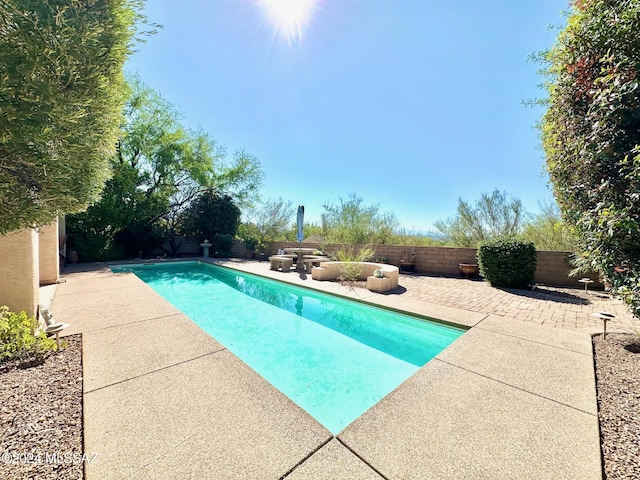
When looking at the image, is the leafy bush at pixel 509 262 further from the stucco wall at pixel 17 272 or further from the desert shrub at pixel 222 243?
the desert shrub at pixel 222 243

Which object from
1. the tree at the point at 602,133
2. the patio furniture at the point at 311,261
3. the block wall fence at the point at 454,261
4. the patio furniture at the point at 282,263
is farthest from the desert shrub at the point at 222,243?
the tree at the point at 602,133

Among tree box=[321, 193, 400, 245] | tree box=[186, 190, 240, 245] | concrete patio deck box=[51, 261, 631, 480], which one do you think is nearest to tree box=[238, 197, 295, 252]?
tree box=[186, 190, 240, 245]

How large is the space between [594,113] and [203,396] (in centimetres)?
464

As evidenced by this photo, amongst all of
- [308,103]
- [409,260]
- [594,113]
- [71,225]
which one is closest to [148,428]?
[594,113]

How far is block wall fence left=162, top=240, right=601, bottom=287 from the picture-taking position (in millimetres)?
7129

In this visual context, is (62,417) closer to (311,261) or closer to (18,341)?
(18,341)

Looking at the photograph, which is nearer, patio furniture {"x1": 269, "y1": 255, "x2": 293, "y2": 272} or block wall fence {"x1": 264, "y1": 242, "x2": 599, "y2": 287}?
block wall fence {"x1": 264, "y1": 242, "x2": 599, "y2": 287}

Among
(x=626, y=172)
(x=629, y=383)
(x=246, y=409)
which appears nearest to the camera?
(x=246, y=409)

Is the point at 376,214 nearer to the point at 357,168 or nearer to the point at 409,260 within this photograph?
the point at 409,260

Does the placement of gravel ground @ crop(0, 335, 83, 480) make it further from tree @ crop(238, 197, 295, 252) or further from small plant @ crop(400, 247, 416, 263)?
tree @ crop(238, 197, 295, 252)

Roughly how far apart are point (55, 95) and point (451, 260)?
32.8ft

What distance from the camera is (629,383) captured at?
2361 millimetres

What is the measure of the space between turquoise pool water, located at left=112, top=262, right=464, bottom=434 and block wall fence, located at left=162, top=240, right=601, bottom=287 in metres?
4.72

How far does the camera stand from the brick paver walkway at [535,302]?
4.21m
